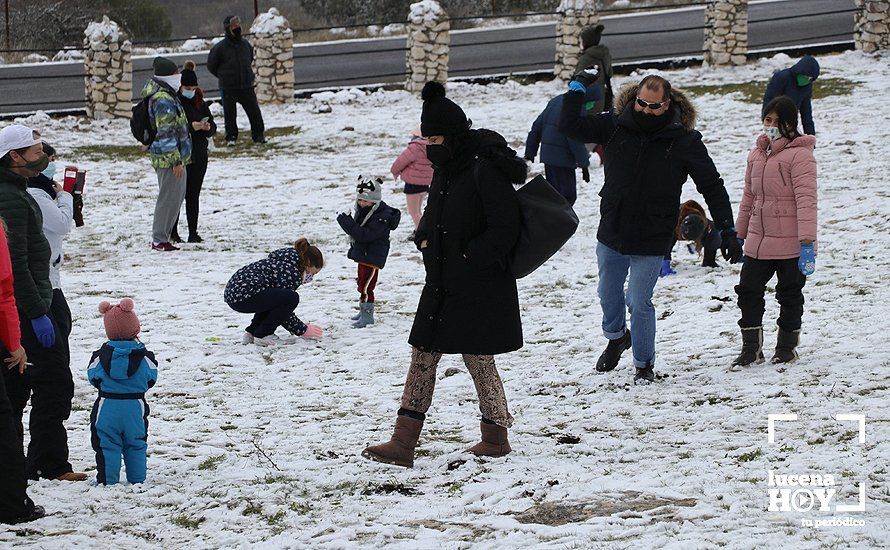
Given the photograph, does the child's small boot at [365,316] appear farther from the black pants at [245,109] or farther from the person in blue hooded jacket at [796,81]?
the black pants at [245,109]

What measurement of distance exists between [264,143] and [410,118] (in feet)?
9.09

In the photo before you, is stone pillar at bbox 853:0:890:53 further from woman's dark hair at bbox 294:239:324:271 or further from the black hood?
the black hood

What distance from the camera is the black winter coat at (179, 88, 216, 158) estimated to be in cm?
1203

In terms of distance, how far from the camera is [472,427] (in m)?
7.02

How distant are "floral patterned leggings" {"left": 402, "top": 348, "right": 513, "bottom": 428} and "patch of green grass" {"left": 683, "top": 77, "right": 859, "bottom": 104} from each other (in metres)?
13.6

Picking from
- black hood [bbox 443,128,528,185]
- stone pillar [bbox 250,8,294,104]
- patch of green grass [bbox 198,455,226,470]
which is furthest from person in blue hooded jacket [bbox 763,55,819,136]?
stone pillar [bbox 250,8,294,104]

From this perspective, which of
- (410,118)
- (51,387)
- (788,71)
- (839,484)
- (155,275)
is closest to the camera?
(839,484)

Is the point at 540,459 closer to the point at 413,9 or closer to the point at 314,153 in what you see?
the point at 314,153

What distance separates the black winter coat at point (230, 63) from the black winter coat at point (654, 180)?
11073 mm

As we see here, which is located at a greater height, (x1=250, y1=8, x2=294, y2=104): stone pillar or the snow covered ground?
(x1=250, y1=8, x2=294, y2=104): stone pillar

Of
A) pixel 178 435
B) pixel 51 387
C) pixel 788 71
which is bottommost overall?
pixel 178 435

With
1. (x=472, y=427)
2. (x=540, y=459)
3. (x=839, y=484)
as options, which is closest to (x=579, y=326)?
(x=472, y=427)

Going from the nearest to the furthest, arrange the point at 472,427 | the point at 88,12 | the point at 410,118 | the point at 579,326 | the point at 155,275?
the point at 472,427 < the point at 579,326 < the point at 155,275 < the point at 410,118 < the point at 88,12

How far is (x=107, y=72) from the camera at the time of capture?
64.4ft
